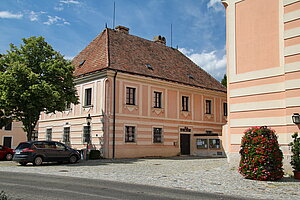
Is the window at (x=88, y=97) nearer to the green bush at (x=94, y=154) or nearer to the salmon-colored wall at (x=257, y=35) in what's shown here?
the green bush at (x=94, y=154)

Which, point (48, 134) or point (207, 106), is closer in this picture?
point (48, 134)

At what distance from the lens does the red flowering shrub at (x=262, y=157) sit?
1280cm

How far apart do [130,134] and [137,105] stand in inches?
99.5

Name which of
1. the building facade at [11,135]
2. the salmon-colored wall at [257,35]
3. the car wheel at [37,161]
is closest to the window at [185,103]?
the salmon-colored wall at [257,35]

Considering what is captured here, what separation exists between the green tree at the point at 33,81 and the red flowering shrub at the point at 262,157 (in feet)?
41.4

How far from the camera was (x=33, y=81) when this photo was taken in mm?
20797

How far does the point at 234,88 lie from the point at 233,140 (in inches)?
108

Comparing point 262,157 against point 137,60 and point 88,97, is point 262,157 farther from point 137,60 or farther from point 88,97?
point 137,60

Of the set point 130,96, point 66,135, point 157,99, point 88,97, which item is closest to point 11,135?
point 66,135

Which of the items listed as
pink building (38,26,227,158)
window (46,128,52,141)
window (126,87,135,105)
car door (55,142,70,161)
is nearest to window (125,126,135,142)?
pink building (38,26,227,158)

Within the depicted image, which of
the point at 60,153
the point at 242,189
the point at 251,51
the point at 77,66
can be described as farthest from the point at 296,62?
the point at 77,66

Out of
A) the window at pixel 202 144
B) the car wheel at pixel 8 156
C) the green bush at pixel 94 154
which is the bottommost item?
the car wheel at pixel 8 156

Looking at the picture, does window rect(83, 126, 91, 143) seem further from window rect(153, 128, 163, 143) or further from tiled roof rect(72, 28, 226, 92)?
window rect(153, 128, 163, 143)

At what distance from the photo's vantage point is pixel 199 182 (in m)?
12.7
